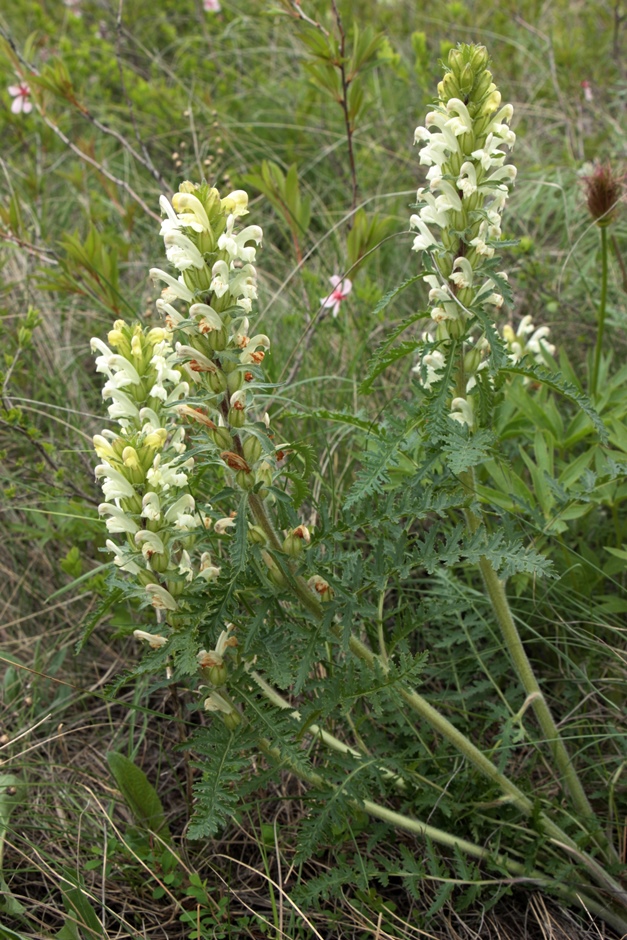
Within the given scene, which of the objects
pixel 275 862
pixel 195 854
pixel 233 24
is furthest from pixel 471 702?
pixel 233 24

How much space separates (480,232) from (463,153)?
18 centimetres

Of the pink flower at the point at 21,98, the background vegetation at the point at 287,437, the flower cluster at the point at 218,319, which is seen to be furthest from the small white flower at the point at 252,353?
the pink flower at the point at 21,98

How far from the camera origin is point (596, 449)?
247 centimetres

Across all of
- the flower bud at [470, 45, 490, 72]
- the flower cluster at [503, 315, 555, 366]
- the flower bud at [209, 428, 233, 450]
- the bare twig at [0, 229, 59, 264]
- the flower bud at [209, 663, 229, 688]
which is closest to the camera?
the flower bud at [209, 428, 233, 450]

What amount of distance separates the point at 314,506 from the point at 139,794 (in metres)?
1.00

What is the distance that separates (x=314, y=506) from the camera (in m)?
1.87

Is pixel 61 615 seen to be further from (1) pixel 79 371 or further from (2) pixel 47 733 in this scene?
(1) pixel 79 371

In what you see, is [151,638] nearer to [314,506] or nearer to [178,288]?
[314,506]

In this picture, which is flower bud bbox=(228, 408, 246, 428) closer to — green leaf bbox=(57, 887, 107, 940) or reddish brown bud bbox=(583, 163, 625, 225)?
green leaf bbox=(57, 887, 107, 940)

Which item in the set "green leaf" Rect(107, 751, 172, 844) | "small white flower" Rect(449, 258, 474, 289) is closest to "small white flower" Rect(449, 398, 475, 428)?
"small white flower" Rect(449, 258, 474, 289)

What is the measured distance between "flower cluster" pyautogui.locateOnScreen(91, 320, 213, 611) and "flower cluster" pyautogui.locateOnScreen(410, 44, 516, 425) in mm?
609

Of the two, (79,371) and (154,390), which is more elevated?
(154,390)

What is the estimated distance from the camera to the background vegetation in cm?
215

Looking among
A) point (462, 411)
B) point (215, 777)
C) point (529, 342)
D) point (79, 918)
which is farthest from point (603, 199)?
point (79, 918)
